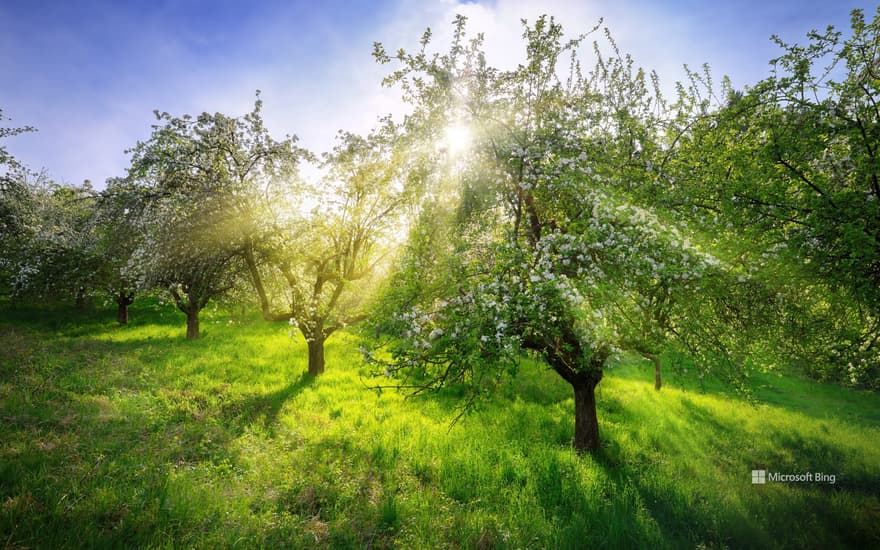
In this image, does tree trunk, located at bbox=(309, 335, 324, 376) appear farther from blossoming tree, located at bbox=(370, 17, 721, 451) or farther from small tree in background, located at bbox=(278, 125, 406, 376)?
blossoming tree, located at bbox=(370, 17, 721, 451)

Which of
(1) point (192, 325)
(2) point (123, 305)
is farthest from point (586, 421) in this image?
(2) point (123, 305)

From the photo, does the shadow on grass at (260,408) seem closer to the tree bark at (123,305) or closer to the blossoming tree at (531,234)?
the blossoming tree at (531,234)

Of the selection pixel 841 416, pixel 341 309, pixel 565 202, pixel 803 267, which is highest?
pixel 565 202

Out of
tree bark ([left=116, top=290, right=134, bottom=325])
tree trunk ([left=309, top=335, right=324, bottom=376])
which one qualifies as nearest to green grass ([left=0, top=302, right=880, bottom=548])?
tree trunk ([left=309, top=335, right=324, bottom=376])

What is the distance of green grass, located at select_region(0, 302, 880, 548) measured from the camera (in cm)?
680

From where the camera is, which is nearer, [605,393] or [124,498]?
[124,498]

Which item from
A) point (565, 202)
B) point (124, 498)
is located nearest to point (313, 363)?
point (124, 498)

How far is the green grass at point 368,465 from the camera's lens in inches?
268

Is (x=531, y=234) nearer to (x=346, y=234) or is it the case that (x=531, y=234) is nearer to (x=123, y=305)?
(x=346, y=234)

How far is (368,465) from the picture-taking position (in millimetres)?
9484

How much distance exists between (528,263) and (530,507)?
5494 millimetres

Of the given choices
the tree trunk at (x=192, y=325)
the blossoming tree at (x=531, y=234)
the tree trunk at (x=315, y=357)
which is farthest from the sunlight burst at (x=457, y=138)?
the tree trunk at (x=192, y=325)

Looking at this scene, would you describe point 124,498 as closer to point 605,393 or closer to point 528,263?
point 528,263

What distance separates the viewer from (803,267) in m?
7.11
